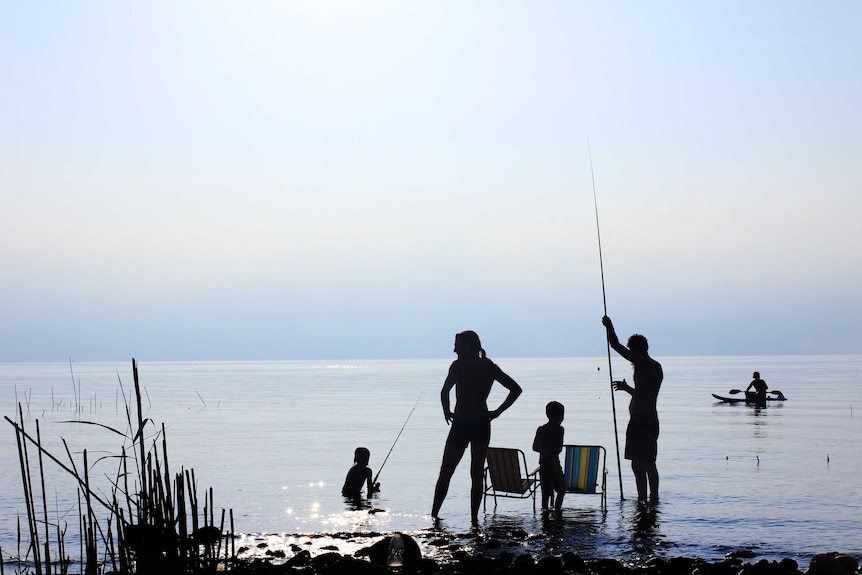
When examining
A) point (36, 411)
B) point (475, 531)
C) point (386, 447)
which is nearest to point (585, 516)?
Result: point (475, 531)

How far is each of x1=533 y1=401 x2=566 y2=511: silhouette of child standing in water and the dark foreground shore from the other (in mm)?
2655

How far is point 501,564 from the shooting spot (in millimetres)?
8133

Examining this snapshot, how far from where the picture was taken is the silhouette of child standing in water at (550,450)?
37.9 ft

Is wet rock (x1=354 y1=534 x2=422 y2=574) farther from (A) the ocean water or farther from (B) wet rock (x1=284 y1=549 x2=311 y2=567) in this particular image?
(A) the ocean water

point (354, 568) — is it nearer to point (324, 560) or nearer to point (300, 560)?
point (324, 560)

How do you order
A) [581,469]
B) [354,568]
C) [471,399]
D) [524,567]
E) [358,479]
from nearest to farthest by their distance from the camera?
[354,568]
[524,567]
[471,399]
[581,469]
[358,479]

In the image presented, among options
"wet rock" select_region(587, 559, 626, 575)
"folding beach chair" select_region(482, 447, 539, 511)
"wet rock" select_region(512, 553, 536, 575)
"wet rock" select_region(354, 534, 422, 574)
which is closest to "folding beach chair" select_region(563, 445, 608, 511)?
"folding beach chair" select_region(482, 447, 539, 511)

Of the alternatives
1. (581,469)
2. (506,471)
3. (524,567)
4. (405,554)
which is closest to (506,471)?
(506,471)

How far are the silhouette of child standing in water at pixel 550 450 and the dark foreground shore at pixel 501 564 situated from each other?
265cm

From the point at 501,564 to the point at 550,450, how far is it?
3.59m

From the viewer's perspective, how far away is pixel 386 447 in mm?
22562

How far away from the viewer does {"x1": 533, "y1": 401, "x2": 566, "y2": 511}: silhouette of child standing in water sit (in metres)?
11.6

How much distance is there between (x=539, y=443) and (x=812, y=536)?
3364 mm

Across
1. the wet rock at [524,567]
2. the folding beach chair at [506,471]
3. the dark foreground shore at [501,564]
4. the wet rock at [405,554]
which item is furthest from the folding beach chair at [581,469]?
the wet rock at [405,554]
